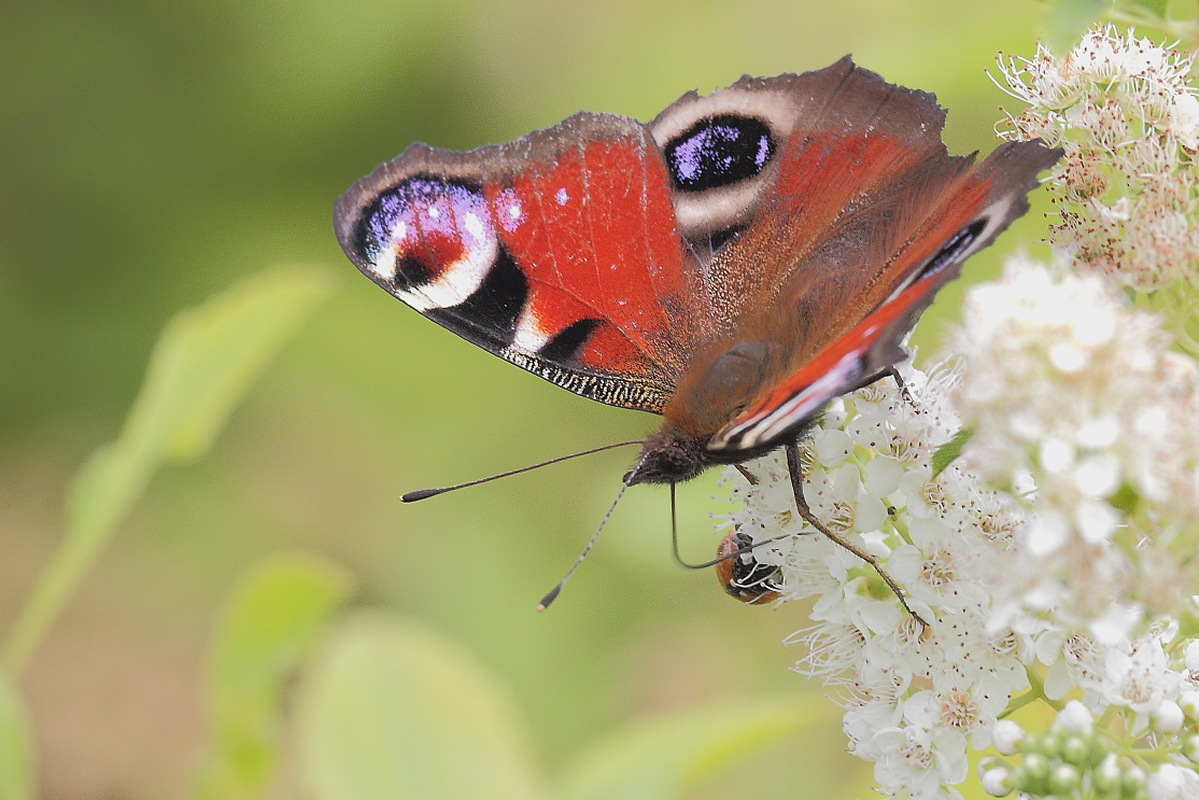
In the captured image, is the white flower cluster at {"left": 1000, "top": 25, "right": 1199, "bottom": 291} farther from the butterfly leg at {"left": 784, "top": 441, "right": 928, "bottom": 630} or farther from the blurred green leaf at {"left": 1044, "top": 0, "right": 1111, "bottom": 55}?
the butterfly leg at {"left": 784, "top": 441, "right": 928, "bottom": 630}

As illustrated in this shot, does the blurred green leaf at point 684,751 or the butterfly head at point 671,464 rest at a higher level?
the butterfly head at point 671,464

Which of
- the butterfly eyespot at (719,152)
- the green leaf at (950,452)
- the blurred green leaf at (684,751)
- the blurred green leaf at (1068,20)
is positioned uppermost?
the butterfly eyespot at (719,152)

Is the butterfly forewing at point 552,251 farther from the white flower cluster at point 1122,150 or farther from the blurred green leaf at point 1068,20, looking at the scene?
the blurred green leaf at point 1068,20

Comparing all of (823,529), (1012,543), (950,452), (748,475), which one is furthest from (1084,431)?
(748,475)

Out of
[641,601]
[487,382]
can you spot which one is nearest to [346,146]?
[487,382]

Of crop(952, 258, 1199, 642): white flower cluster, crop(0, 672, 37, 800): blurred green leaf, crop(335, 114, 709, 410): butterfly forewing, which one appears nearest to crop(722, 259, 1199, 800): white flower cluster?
crop(952, 258, 1199, 642): white flower cluster

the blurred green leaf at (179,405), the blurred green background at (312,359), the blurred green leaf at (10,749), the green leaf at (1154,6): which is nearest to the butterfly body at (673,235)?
the blurred green leaf at (179,405)
